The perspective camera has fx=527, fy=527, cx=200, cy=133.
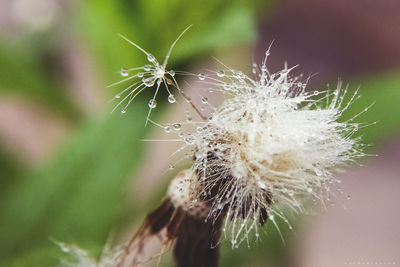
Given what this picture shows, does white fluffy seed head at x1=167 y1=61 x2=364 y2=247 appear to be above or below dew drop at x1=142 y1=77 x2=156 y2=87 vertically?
below

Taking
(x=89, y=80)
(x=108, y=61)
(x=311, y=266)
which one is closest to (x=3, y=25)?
(x=89, y=80)

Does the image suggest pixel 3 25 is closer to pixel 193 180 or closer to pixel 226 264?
pixel 226 264

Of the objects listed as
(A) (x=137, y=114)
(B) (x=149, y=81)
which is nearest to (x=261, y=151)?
(B) (x=149, y=81)

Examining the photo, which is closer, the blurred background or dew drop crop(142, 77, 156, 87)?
dew drop crop(142, 77, 156, 87)

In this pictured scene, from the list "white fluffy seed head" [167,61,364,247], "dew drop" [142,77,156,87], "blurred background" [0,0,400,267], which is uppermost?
"blurred background" [0,0,400,267]

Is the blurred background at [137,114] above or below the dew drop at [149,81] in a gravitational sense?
above

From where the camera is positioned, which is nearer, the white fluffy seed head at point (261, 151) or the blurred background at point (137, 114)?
the white fluffy seed head at point (261, 151)

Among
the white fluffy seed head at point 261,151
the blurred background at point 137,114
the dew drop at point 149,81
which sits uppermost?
the blurred background at point 137,114

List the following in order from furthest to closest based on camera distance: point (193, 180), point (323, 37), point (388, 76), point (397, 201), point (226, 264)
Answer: point (323, 37) < point (397, 201) < point (388, 76) < point (226, 264) < point (193, 180)

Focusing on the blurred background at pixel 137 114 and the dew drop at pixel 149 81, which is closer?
the dew drop at pixel 149 81
